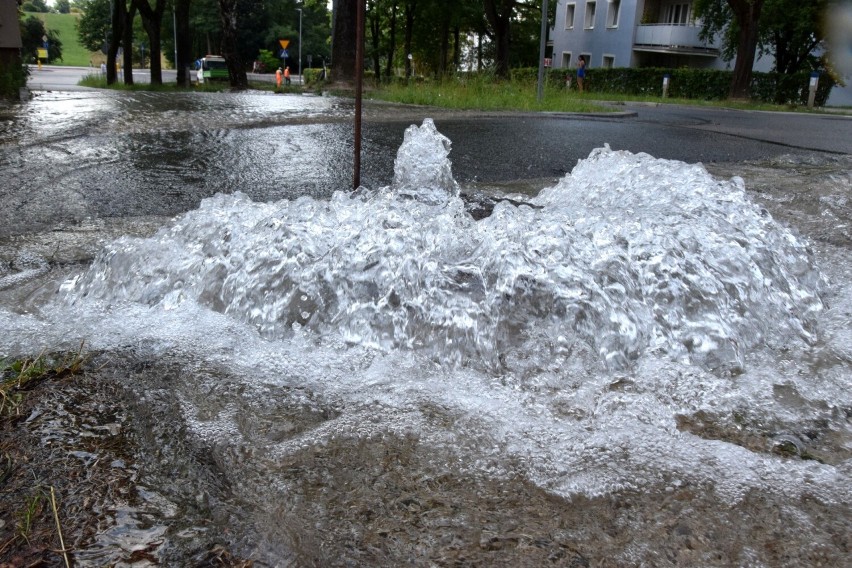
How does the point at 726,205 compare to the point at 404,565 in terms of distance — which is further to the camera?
the point at 726,205

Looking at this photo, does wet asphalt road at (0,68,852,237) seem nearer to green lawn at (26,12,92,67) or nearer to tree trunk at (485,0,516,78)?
tree trunk at (485,0,516,78)

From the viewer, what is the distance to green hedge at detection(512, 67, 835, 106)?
104 feet

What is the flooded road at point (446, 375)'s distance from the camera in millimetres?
1481

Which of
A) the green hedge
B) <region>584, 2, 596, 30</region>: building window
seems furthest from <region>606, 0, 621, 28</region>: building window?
the green hedge

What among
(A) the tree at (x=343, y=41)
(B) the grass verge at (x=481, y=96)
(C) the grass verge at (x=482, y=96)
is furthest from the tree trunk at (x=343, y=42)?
(B) the grass verge at (x=481, y=96)

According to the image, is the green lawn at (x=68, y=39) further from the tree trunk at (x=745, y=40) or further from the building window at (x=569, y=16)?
the tree trunk at (x=745, y=40)

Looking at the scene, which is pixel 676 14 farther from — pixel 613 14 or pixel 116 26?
pixel 116 26

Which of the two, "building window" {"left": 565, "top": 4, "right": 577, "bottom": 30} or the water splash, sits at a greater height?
"building window" {"left": 565, "top": 4, "right": 577, "bottom": 30}

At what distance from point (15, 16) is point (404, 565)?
1331cm

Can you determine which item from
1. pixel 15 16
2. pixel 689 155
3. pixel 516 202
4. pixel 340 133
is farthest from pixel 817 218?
pixel 15 16

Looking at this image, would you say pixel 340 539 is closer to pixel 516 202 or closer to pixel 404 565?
pixel 404 565

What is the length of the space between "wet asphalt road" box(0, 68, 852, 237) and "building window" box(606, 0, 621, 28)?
3713 cm

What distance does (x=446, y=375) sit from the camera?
224 cm

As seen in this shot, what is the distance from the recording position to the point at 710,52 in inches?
1625
